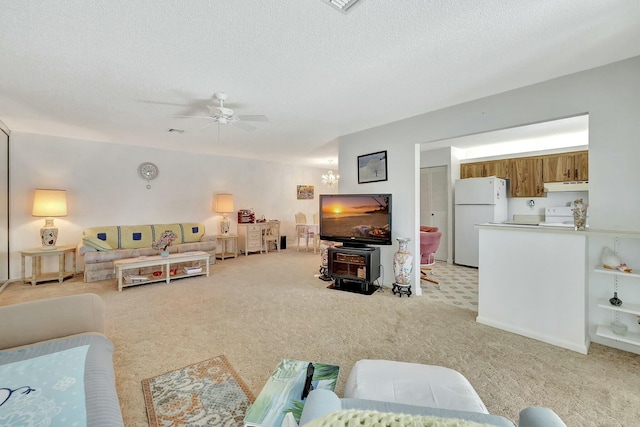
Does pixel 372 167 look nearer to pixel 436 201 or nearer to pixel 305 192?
pixel 436 201

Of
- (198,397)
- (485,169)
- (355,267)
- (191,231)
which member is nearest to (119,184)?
(191,231)

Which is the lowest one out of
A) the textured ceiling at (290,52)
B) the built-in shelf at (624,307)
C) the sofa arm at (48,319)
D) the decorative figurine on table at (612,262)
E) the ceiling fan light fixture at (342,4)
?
the built-in shelf at (624,307)

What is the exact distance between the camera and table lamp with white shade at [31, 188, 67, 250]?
Answer: 4.14 m

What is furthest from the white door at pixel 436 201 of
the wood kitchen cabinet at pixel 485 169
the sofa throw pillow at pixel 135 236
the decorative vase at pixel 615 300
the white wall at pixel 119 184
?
the sofa throw pillow at pixel 135 236

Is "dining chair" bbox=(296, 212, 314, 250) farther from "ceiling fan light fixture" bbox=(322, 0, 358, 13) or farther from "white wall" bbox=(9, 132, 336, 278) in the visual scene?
"ceiling fan light fixture" bbox=(322, 0, 358, 13)

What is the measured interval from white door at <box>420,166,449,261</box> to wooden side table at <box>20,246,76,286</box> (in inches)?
266

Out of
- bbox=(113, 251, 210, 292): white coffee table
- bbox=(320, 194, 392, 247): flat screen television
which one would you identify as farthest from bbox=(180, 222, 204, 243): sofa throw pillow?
bbox=(320, 194, 392, 247): flat screen television

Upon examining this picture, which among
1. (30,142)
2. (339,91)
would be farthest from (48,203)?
(339,91)

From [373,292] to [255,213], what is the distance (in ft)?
14.2

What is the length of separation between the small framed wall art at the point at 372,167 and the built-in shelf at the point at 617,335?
270 centimetres

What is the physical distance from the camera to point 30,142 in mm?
4348

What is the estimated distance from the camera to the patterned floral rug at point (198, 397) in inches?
58.2

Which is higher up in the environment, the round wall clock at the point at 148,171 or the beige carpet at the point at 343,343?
the round wall clock at the point at 148,171

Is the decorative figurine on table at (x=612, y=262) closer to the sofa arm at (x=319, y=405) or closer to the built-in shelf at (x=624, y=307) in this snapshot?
the built-in shelf at (x=624, y=307)
